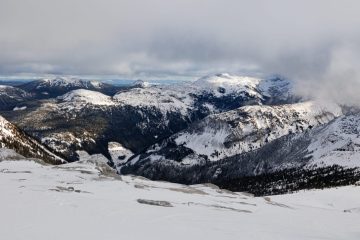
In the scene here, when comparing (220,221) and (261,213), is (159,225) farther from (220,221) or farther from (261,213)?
(261,213)

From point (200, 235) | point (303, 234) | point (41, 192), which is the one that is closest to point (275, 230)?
point (303, 234)

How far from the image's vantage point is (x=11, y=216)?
3622 cm

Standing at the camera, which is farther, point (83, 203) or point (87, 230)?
point (83, 203)

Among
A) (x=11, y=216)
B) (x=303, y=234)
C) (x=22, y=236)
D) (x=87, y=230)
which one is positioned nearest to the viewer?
(x=22, y=236)

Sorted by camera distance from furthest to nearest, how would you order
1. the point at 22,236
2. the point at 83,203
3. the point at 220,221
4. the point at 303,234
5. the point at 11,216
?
the point at 83,203 → the point at 220,221 → the point at 303,234 → the point at 11,216 → the point at 22,236

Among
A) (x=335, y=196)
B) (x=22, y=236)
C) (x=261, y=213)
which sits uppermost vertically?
(x=22, y=236)

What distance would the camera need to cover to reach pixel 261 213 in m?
54.3

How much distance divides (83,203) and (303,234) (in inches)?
828

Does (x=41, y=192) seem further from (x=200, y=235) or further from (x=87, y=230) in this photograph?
(x=200, y=235)

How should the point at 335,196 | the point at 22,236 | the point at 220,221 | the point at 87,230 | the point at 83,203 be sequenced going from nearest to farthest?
the point at 22,236 → the point at 87,230 → the point at 220,221 → the point at 83,203 → the point at 335,196

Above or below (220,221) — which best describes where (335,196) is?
below

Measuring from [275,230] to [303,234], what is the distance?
2353 mm

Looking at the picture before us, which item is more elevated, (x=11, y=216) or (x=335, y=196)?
(x=11, y=216)

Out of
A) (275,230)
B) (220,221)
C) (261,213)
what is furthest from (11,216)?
(261,213)
